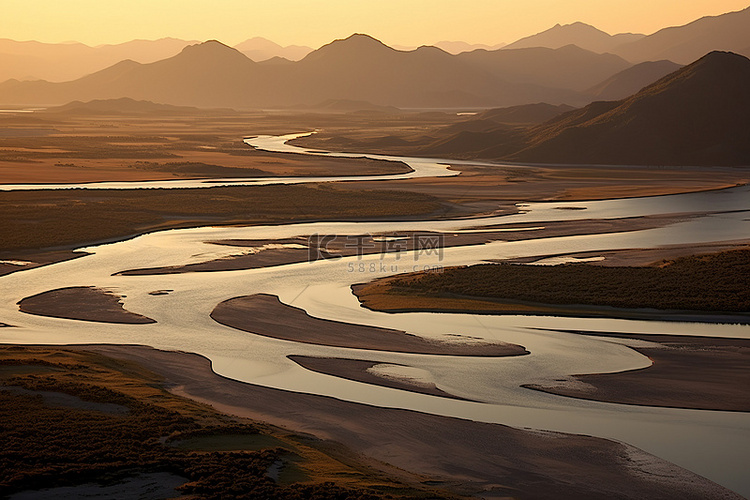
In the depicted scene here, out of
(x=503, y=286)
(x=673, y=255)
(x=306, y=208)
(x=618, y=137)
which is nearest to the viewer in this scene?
(x=503, y=286)

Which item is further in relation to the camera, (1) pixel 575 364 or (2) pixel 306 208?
(2) pixel 306 208

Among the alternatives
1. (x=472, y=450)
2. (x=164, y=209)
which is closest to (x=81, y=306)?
(x=472, y=450)

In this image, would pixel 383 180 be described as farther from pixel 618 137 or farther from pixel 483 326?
pixel 483 326

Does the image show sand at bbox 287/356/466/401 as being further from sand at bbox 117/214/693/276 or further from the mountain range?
the mountain range

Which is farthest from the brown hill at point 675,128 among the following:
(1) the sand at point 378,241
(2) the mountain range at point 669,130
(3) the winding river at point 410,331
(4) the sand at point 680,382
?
(4) the sand at point 680,382

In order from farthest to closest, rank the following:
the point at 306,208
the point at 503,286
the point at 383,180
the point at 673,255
A: the point at 383,180 < the point at 306,208 < the point at 673,255 < the point at 503,286

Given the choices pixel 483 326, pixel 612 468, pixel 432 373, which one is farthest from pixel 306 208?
pixel 612 468
